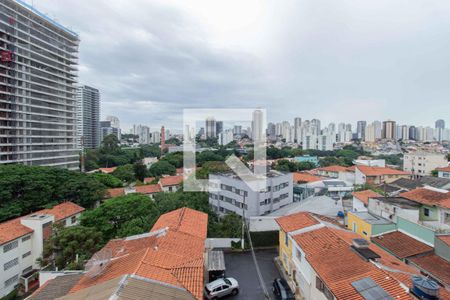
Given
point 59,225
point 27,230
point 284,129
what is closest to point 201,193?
point 59,225

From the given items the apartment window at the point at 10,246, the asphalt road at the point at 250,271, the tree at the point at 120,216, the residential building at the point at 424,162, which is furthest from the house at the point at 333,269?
the residential building at the point at 424,162

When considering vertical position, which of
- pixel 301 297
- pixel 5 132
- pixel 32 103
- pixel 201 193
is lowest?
pixel 301 297

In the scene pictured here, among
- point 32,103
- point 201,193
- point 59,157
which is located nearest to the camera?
point 201,193

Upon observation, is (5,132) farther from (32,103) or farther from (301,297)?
(301,297)

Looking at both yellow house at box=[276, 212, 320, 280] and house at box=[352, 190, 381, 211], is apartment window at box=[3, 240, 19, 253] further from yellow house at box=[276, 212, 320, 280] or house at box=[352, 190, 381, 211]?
house at box=[352, 190, 381, 211]

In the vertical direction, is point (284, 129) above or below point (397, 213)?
above

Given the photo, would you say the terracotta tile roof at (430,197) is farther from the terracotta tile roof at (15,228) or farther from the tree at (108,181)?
the tree at (108,181)
